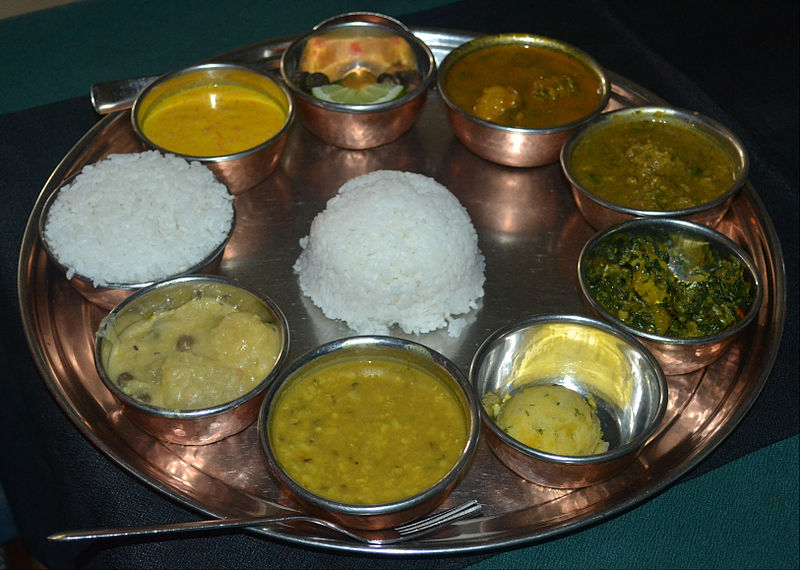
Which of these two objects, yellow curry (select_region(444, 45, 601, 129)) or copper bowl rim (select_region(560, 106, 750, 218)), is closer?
copper bowl rim (select_region(560, 106, 750, 218))

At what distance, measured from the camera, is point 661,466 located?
242 cm

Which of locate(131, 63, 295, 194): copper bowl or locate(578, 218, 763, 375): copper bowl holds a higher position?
locate(131, 63, 295, 194): copper bowl

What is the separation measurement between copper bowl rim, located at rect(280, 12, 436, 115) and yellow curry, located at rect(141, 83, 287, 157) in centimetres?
16

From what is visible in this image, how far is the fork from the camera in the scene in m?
2.06

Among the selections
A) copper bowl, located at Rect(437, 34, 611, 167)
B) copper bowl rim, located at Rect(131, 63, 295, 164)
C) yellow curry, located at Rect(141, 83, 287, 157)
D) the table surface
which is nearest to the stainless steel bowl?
the table surface

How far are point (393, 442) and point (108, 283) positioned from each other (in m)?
1.07

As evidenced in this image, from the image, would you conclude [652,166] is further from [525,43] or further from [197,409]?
[197,409]

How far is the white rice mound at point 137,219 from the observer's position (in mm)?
2664

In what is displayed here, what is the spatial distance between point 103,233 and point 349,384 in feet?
3.24

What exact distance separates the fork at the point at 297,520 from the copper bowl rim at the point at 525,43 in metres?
1.45

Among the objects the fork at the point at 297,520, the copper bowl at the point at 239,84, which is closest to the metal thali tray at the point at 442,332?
the fork at the point at 297,520

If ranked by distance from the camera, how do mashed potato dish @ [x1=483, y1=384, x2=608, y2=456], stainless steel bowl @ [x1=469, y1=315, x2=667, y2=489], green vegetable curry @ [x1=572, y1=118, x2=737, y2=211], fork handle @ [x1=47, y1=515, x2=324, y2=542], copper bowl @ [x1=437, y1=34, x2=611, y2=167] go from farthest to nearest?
copper bowl @ [x1=437, y1=34, x2=611, y2=167] → green vegetable curry @ [x1=572, y1=118, x2=737, y2=211] → stainless steel bowl @ [x1=469, y1=315, x2=667, y2=489] → mashed potato dish @ [x1=483, y1=384, x2=608, y2=456] → fork handle @ [x1=47, y1=515, x2=324, y2=542]

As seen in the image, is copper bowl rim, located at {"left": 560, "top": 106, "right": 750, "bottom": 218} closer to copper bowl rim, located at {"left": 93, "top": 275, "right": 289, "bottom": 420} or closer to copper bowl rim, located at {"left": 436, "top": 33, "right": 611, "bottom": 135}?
copper bowl rim, located at {"left": 436, "top": 33, "right": 611, "bottom": 135}

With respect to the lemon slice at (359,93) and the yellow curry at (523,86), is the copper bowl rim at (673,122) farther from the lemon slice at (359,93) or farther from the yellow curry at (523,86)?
the lemon slice at (359,93)
